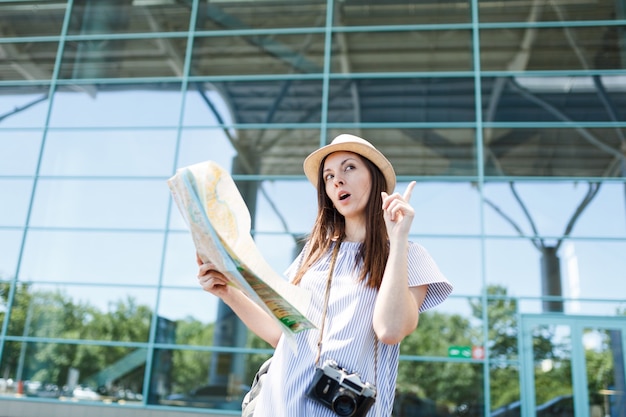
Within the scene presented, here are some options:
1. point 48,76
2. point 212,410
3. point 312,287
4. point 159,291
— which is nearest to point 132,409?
point 212,410

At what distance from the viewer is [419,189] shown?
33.9 feet

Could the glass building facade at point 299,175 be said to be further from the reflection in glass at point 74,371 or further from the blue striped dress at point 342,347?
the blue striped dress at point 342,347

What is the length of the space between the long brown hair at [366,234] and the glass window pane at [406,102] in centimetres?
864

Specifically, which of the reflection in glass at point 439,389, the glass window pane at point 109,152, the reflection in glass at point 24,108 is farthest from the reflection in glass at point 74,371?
the reflection in glass at point 439,389

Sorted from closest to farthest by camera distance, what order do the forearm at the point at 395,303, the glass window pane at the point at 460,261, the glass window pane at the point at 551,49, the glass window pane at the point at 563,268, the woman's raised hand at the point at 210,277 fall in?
the forearm at the point at 395,303 → the woman's raised hand at the point at 210,277 → the glass window pane at the point at 563,268 → the glass window pane at the point at 460,261 → the glass window pane at the point at 551,49

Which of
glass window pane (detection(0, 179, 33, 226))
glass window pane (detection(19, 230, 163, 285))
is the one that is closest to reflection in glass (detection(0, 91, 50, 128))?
glass window pane (detection(0, 179, 33, 226))

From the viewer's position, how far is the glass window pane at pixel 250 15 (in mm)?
11328

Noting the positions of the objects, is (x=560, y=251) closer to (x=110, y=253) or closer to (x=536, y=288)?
(x=536, y=288)

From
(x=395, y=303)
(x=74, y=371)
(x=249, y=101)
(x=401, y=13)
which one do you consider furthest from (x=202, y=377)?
(x=395, y=303)

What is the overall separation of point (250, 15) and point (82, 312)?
624cm

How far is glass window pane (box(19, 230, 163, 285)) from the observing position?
33.8ft

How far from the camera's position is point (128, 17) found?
39.0 feet

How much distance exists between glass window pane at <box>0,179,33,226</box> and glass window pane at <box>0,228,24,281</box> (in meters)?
0.18

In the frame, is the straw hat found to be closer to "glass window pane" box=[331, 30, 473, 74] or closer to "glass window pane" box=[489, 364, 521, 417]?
"glass window pane" box=[489, 364, 521, 417]
